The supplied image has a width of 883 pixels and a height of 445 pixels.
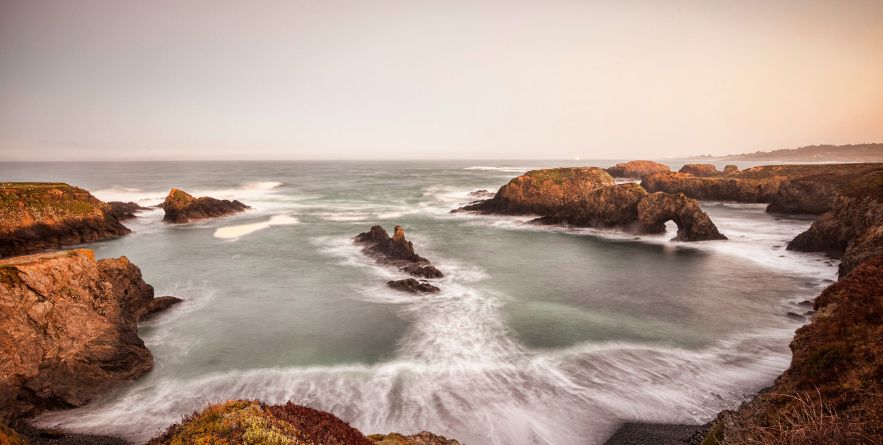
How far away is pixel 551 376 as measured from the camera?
12.8 meters

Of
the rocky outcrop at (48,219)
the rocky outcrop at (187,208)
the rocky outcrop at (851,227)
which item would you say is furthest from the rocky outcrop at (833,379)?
the rocky outcrop at (187,208)

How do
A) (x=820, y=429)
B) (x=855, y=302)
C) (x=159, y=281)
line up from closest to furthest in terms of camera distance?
(x=820, y=429)
(x=855, y=302)
(x=159, y=281)

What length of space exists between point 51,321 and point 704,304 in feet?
81.9

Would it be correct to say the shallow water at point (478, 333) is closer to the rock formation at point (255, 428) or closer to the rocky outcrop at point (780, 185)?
the rock formation at point (255, 428)

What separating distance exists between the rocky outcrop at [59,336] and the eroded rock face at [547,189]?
35.8 metres

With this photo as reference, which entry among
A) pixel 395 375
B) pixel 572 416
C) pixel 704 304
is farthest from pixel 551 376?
pixel 704 304

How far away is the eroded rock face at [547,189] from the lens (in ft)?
138

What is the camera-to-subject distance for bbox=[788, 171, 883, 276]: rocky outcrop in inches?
644

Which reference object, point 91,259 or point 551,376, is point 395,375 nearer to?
point 551,376

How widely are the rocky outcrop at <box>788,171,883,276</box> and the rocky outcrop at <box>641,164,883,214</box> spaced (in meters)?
8.16

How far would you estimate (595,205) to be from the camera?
37.1m

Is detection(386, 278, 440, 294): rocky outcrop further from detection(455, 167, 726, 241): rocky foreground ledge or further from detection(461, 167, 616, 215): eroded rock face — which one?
detection(461, 167, 616, 215): eroded rock face

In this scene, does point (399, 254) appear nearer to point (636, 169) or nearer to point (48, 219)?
point (48, 219)

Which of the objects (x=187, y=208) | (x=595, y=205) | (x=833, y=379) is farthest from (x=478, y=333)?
(x=187, y=208)
